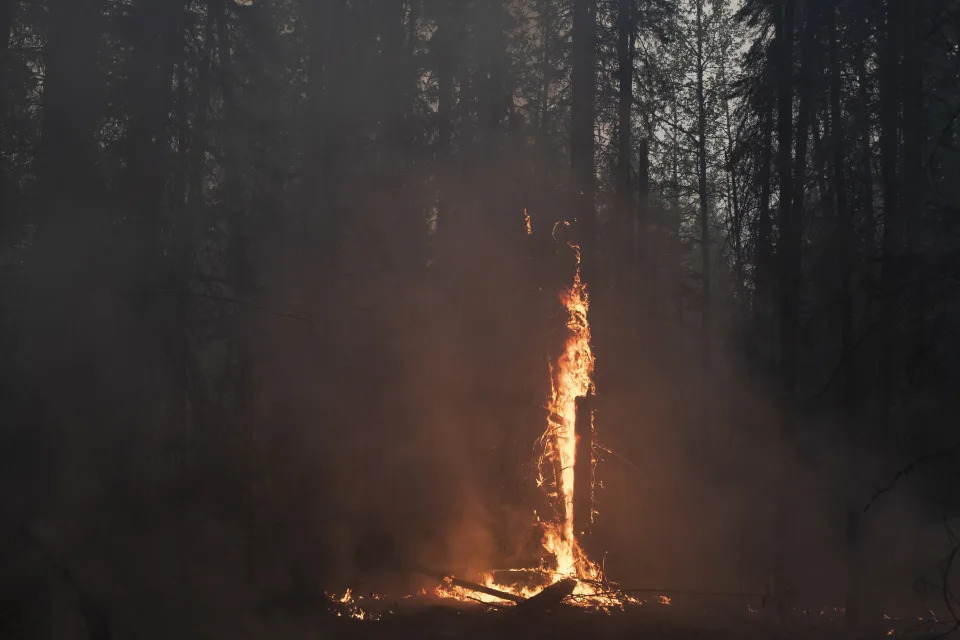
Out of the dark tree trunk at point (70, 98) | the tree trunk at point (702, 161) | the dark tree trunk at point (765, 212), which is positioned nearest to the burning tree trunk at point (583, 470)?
the dark tree trunk at point (765, 212)

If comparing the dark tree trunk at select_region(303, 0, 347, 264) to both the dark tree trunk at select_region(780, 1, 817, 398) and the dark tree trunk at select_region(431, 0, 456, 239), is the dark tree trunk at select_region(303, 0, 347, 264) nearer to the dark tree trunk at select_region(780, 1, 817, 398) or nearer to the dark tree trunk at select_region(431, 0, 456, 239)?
the dark tree trunk at select_region(431, 0, 456, 239)

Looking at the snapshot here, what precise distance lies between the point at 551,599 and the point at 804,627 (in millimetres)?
3220

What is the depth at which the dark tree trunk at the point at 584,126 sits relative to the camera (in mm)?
14656

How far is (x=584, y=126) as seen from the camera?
15.0 m

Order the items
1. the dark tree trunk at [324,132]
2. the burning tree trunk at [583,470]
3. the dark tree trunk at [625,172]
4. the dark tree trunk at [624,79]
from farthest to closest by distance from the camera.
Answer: the dark tree trunk at [625,172] < the dark tree trunk at [624,79] < the dark tree trunk at [324,132] < the burning tree trunk at [583,470]

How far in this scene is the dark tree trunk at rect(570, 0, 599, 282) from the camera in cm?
1466

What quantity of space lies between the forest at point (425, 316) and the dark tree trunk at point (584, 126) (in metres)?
0.06

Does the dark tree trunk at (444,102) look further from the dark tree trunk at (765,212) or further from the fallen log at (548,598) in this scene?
the fallen log at (548,598)

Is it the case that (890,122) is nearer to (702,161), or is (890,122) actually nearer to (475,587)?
(475,587)

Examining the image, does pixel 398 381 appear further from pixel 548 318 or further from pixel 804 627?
pixel 804 627

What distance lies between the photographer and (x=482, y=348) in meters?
17.1

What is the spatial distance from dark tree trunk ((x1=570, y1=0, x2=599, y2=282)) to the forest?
0.20ft

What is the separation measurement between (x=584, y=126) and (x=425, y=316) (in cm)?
517

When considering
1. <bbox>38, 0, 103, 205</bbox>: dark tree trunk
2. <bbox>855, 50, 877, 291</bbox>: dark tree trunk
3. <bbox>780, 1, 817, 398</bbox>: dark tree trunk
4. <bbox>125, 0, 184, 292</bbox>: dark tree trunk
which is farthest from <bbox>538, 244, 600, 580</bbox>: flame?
<bbox>38, 0, 103, 205</bbox>: dark tree trunk
